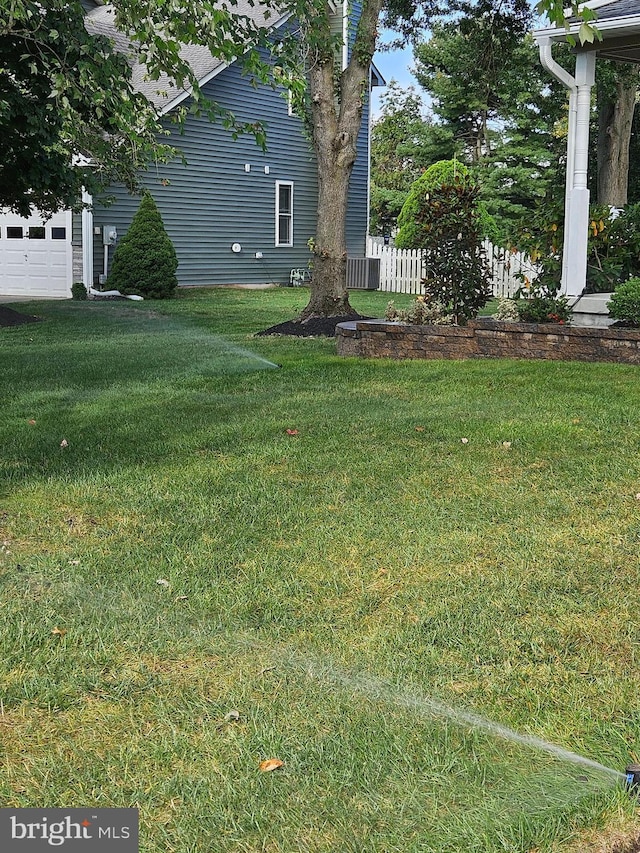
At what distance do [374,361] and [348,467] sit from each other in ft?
13.6

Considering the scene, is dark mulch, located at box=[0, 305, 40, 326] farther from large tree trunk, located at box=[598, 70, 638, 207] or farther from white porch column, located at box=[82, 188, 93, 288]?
large tree trunk, located at box=[598, 70, 638, 207]

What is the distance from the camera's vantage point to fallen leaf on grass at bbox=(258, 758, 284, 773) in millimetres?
2266

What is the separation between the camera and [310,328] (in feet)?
38.2

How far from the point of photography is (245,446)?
5504 mm

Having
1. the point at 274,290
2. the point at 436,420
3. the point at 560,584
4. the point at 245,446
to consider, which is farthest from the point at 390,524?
the point at 274,290

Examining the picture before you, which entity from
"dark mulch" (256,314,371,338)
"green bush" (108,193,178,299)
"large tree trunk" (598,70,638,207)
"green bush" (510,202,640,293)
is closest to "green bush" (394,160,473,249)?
"large tree trunk" (598,70,638,207)

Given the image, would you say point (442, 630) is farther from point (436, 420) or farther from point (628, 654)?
point (436, 420)

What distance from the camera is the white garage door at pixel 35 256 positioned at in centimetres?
1870

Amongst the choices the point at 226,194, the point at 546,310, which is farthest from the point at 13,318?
the point at 226,194

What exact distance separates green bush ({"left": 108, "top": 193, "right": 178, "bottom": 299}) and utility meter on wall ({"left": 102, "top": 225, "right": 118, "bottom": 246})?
58cm

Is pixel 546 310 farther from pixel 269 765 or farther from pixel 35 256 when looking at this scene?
pixel 35 256

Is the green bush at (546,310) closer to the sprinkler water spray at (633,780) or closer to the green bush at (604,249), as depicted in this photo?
the green bush at (604,249)

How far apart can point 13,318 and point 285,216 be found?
36.1ft

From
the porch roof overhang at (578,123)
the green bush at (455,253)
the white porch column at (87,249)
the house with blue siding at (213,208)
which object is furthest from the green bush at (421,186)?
the green bush at (455,253)
